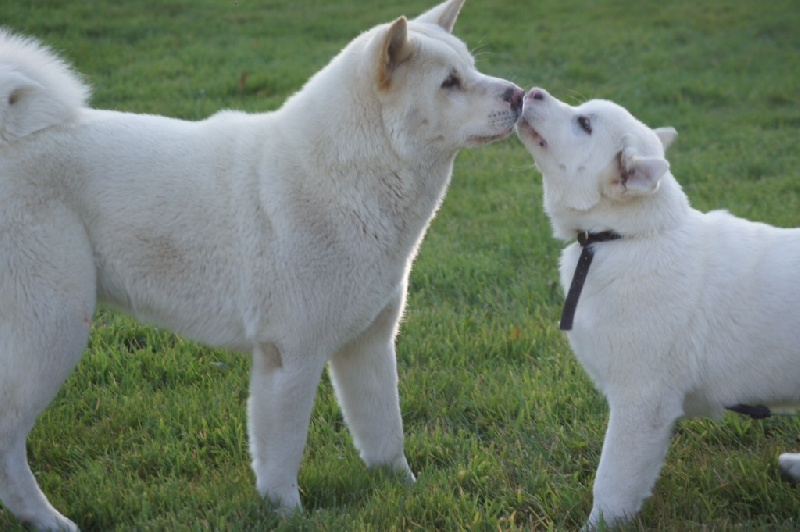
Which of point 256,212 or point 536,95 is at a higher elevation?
point 536,95

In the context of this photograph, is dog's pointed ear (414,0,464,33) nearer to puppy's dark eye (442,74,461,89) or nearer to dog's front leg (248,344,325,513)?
puppy's dark eye (442,74,461,89)

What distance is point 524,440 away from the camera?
4090mm

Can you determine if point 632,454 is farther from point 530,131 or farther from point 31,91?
point 31,91

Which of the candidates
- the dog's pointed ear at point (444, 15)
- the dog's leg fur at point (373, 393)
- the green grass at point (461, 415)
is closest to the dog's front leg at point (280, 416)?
the green grass at point (461, 415)

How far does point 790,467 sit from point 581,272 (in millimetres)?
1179

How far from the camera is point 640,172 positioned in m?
3.38

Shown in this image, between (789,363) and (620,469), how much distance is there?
2.28 ft

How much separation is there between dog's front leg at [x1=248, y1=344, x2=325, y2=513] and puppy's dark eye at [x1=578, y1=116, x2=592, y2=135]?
134 centimetres

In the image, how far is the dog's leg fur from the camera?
3910 mm

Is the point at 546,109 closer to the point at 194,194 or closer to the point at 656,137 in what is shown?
the point at 656,137

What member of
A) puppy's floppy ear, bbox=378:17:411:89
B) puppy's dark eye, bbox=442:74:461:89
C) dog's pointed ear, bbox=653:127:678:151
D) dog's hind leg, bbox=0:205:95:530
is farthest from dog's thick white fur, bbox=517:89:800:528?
dog's hind leg, bbox=0:205:95:530

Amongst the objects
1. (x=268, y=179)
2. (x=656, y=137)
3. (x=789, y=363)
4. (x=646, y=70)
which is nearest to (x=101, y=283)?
(x=268, y=179)

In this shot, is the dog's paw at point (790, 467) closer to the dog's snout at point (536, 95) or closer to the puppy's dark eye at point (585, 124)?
the puppy's dark eye at point (585, 124)

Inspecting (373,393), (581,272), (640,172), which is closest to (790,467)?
(581,272)
